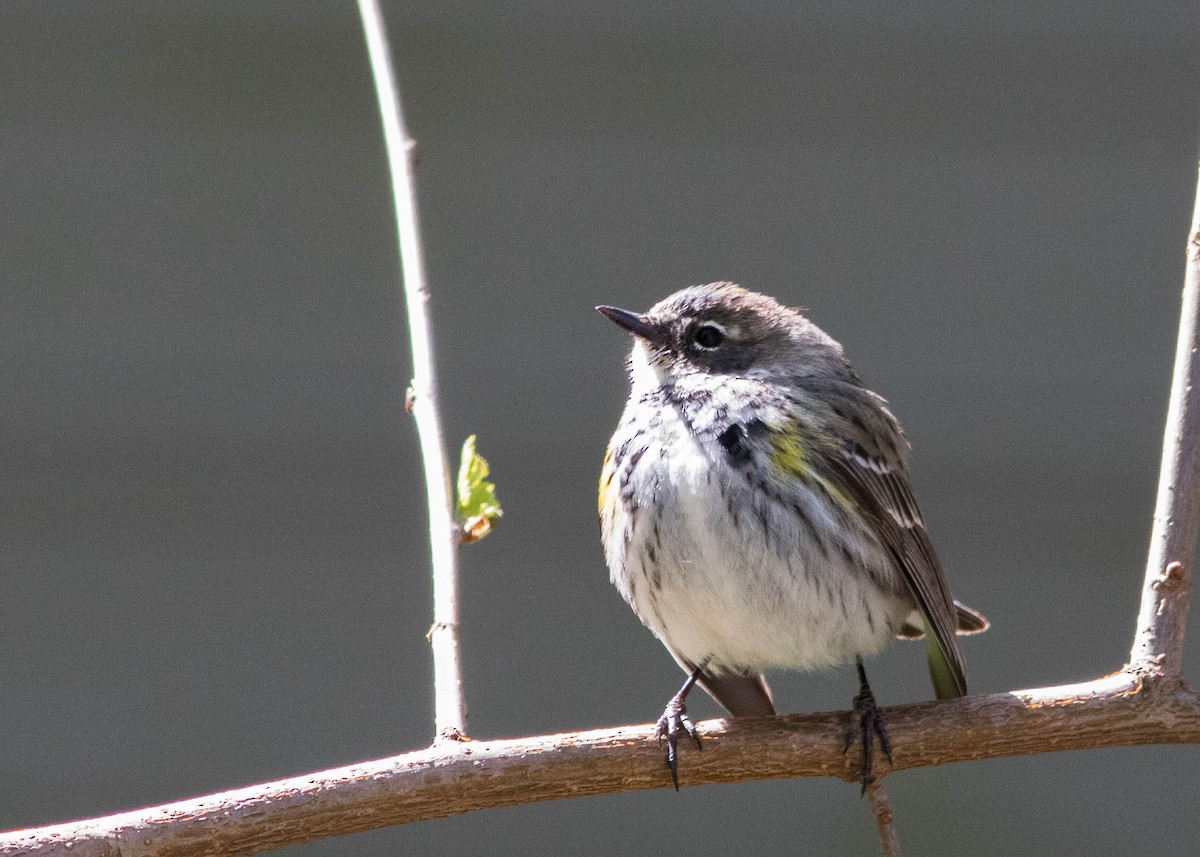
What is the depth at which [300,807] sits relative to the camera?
1882 mm

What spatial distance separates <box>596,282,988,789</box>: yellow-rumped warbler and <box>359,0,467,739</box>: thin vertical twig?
527mm

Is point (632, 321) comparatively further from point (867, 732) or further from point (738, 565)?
point (867, 732)

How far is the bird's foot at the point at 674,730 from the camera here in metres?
2.16

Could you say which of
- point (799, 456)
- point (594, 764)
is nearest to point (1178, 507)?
point (799, 456)

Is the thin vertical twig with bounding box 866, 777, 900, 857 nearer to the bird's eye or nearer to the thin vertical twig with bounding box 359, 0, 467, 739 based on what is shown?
the thin vertical twig with bounding box 359, 0, 467, 739

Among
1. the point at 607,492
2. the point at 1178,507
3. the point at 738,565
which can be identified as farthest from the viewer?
A: the point at 607,492

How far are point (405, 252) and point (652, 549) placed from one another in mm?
863

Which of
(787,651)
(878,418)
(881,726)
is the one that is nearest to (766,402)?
(878,418)

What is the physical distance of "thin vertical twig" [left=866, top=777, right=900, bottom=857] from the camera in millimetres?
1971

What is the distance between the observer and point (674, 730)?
88.4 inches

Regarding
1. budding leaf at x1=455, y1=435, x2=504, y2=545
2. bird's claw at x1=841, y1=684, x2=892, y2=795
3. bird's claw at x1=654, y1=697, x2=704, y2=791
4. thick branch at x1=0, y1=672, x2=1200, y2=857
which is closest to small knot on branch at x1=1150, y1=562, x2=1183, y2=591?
thick branch at x1=0, y1=672, x2=1200, y2=857

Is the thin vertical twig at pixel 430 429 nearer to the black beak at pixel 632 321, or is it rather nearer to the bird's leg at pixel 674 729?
the bird's leg at pixel 674 729

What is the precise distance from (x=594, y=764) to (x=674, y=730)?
0.75ft

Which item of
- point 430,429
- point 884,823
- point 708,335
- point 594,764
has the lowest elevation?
point 884,823
